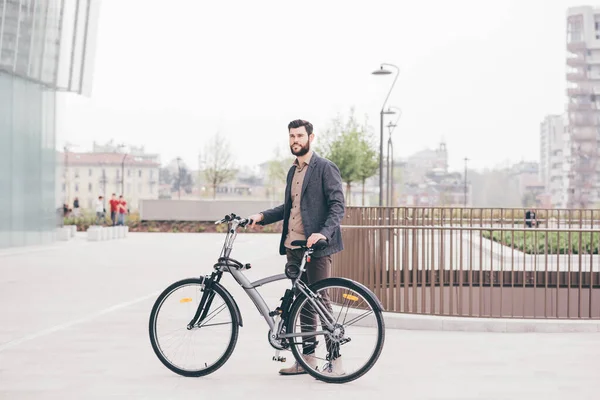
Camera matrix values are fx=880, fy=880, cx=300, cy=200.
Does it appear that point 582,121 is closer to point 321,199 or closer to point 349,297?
point 321,199

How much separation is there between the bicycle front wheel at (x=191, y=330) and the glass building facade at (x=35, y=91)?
21.2 m

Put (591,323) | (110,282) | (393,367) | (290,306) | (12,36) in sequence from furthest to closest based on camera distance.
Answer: (12,36) → (110,282) → (591,323) → (393,367) → (290,306)

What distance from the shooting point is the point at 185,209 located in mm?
47125

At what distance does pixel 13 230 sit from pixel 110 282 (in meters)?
13.4

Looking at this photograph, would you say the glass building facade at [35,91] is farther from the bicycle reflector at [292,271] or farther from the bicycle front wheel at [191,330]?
the bicycle reflector at [292,271]

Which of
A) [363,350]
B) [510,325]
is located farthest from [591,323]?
[363,350]

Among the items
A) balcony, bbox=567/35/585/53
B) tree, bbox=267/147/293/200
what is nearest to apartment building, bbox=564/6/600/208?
balcony, bbox=567/35/585/53

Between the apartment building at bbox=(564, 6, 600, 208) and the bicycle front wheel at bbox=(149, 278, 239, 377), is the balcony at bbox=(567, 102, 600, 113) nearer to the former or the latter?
the apartment building at bbox=(564, 6, 600, 208)

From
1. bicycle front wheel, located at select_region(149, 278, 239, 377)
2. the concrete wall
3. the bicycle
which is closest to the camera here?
the bicycle

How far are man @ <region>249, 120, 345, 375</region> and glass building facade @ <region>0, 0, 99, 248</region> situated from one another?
21.6 m

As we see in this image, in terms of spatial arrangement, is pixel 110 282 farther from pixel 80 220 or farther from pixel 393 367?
pixel 80 220

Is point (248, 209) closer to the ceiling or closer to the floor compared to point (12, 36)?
closer to the floor

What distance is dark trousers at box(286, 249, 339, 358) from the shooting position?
6.25 m

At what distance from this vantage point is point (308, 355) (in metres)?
6.37
